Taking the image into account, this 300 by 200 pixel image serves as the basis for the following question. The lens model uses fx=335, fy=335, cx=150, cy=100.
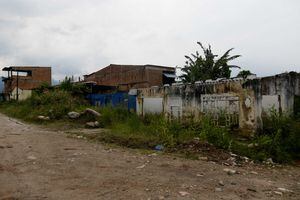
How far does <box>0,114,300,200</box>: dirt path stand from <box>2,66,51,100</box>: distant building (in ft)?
111

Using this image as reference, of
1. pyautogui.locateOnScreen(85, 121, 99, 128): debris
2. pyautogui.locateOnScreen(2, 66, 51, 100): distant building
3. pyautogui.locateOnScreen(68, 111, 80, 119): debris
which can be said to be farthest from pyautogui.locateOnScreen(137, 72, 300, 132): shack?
pyautogui.locateOnScreen(2, 66, 51, 100): distant building

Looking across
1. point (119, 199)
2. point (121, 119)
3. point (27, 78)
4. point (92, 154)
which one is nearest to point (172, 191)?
point (119, 199)

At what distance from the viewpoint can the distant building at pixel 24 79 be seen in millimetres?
40656

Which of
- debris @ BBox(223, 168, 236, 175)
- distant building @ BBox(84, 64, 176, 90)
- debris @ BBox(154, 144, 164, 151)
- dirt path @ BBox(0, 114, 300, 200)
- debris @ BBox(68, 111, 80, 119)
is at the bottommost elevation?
debris @ BBox(223, 168, 236, 175)

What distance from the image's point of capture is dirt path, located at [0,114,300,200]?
194 inches

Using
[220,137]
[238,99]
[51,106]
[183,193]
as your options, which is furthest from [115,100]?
[183,193]

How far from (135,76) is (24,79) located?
16.8 meters

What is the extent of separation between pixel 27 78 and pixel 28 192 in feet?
135

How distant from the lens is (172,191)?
4.99 meters

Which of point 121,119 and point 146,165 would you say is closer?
point 146,165

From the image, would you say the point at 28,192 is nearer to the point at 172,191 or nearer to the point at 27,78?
the point at 172,191

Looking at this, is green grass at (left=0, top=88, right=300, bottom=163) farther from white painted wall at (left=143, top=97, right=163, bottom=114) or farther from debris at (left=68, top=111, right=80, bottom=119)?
debris at (left=68, top=111, right=80, bottom=119)

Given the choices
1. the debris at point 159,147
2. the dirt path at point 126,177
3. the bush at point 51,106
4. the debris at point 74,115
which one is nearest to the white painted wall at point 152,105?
the debris at point 74,115

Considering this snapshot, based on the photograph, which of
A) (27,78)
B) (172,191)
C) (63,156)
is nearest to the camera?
(172,191)
